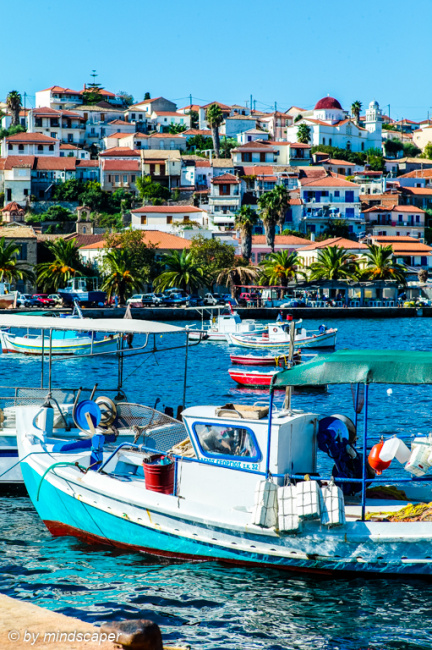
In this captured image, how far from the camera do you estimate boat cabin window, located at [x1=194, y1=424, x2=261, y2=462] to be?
47.5ft

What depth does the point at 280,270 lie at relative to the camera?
86938 millimetres

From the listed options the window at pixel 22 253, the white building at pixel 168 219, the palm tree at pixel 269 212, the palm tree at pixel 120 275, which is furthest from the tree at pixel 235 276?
the window at pixel 22 253

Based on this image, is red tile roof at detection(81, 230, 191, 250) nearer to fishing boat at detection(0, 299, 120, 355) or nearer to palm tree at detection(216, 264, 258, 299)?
palm tree at detection(216, 264, 258, 299)

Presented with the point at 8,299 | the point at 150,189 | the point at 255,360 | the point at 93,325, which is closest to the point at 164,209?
the point at 150,189

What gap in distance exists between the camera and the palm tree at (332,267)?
Answer: 3465 inches

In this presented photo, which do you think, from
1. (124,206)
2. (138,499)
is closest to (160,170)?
(124,206)

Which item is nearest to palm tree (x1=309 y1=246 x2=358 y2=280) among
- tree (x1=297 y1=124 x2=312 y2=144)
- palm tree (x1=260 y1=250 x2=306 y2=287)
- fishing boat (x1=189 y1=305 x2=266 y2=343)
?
palm tree (x1=260 y1=250 x2=306 y2=287)

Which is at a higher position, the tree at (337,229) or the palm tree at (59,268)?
the tree at (337,229)

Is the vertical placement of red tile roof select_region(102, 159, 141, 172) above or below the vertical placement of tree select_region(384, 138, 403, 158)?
below

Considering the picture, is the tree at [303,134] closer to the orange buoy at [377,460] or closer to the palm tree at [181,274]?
the palm tree at [181,274]

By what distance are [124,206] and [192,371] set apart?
72601 mm

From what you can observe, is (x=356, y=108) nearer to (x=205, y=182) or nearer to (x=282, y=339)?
(x=205, y=182)

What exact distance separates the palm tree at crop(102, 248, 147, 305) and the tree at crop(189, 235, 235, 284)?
6.89m

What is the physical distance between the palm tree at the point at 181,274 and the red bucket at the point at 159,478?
68.6m
